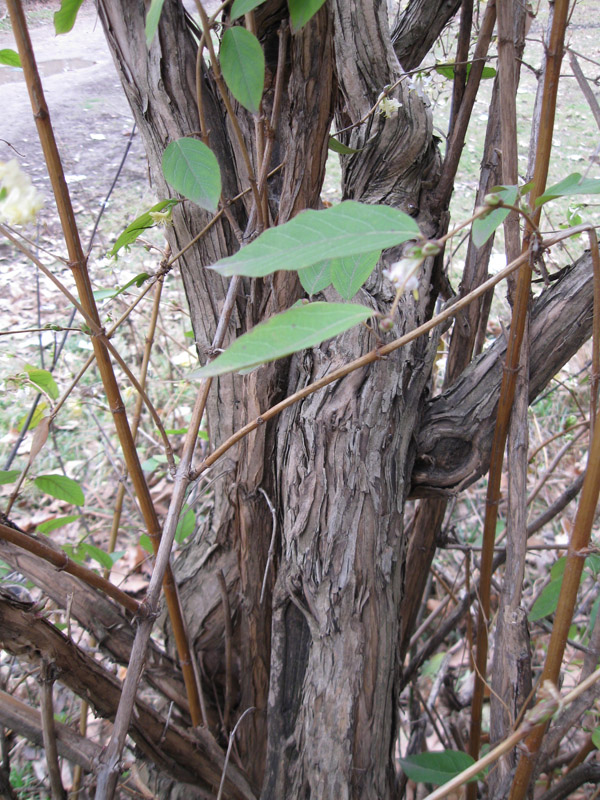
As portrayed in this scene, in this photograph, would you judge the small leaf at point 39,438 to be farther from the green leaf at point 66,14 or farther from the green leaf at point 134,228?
the green leaf at point 66,14

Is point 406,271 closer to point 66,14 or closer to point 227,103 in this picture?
point 227,103

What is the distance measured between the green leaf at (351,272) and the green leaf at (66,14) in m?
0.36

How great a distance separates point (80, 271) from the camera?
1.66ft

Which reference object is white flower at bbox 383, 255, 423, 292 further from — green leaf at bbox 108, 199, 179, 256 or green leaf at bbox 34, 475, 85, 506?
green leaf at bbox 34, 475, 85, 506

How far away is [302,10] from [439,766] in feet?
2.56

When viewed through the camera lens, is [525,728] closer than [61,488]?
Yes

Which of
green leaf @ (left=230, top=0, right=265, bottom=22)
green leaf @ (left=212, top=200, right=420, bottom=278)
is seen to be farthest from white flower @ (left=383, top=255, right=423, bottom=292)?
green leaf @ (left=230, top=0, right=265, bottom=22)

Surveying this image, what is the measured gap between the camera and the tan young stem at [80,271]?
0.43 meters

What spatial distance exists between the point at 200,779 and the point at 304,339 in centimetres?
70

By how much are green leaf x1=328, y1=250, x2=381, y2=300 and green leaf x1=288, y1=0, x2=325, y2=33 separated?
0.20 meters

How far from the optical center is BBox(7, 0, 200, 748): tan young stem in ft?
1.40

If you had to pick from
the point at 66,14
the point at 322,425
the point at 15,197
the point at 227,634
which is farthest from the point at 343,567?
the point at 66,14

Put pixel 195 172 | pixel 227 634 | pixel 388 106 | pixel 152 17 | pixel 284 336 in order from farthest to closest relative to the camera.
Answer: pixel 227 634
pixel 388 106
pixel 195 172
pixel 152 17
pixel 284 336

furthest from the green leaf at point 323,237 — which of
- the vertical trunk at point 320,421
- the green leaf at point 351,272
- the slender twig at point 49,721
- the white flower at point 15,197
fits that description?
the slender twig at point 49,721
